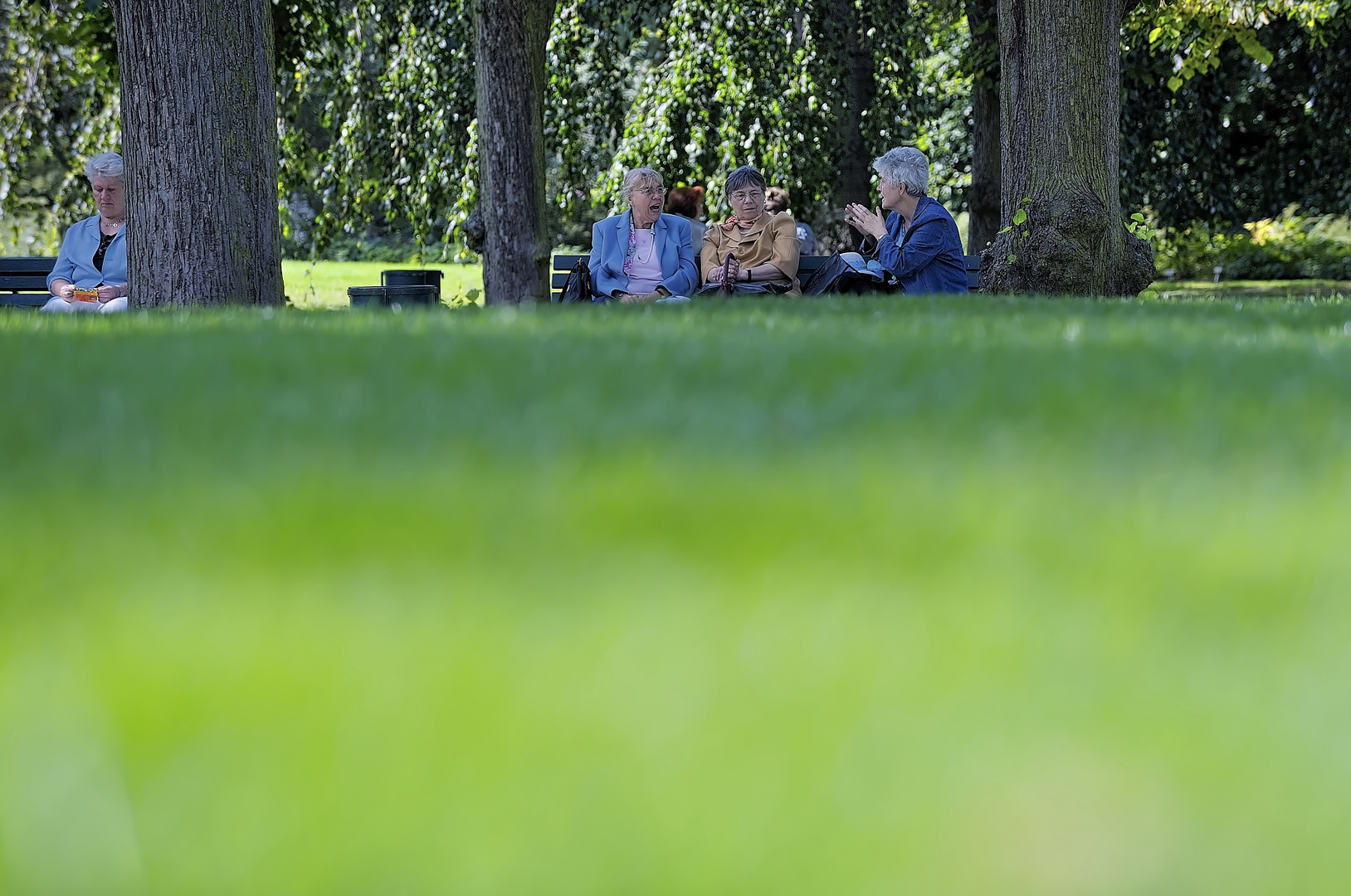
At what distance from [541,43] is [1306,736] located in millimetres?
8508

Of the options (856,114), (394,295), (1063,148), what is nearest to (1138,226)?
(1063,148)

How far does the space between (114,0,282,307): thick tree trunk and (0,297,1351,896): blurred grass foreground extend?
11.6 feet

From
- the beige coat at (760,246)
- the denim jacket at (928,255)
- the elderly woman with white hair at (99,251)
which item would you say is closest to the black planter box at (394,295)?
the elderly woman with white hair at (99,251)

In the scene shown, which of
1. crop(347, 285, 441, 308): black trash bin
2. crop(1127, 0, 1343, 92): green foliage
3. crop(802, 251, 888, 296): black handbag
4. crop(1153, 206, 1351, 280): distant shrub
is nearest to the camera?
crop(802, 251, 888, 296): black handbag

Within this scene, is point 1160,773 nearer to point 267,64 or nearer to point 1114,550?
point 1114,550

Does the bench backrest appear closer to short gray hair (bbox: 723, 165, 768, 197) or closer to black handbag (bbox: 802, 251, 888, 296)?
short gray hair (bbox: 723, 165, 768, 197)

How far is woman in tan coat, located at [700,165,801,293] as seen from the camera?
749 cm

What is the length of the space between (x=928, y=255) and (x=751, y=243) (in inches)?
44.0

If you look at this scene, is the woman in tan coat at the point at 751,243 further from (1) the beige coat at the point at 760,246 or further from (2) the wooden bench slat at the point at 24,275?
(2) the wooden bench slat at the point at 24,275

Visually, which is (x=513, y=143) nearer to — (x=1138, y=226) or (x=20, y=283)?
(x=1138, y=226)

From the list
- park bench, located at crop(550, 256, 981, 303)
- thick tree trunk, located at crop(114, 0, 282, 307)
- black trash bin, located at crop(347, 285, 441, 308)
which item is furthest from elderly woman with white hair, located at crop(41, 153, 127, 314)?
park bench, located at crop(550, 256, 981, 303)

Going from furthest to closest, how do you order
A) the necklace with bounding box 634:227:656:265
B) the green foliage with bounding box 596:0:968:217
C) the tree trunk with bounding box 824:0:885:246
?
the tree trunk with bounding box 824:0:885:246, the green foliage with bounding box 596:0:968:217, the necklace with bounding box 634:227:656:265

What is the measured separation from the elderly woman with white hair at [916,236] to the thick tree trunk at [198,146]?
10.9 ft

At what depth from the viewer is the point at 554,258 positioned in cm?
1063
